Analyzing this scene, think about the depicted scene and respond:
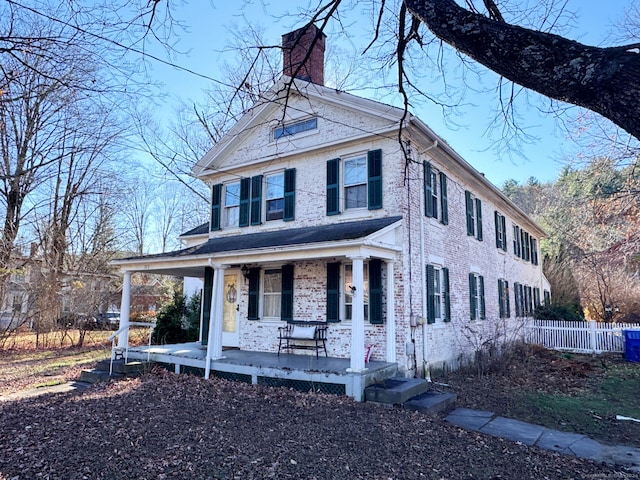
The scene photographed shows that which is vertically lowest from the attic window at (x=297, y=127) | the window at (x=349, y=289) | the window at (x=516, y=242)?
the window at (x=349, y=289)

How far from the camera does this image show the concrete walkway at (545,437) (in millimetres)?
5555

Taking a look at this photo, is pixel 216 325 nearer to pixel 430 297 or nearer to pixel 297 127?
pixel 430 297

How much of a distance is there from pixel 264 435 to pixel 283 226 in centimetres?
622

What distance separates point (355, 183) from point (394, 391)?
4.94 metres

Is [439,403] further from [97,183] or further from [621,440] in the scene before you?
[97,183]

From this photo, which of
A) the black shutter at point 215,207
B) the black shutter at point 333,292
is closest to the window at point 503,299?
the black shutter at point 333,292

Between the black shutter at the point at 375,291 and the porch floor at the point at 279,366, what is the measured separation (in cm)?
99

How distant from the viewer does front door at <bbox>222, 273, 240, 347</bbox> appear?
1188 cm

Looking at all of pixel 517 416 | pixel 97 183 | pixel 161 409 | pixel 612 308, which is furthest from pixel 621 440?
pixel 97 183

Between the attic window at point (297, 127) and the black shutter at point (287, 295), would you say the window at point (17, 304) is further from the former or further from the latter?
the attic window at point (297, 127)

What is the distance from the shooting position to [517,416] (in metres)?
7.41

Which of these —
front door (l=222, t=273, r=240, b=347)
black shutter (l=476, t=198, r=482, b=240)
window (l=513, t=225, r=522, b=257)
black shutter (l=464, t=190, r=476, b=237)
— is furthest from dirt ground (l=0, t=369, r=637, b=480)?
window (l=513, t=225, r=522, b=257)

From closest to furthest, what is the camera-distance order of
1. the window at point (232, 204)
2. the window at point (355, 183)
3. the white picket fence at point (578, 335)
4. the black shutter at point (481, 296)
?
the window at point (355, 183) → the window at point (232, 204) → the black shutter at point (481, 296) → the white picket fence at point (578, 335)

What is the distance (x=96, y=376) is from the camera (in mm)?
9914
